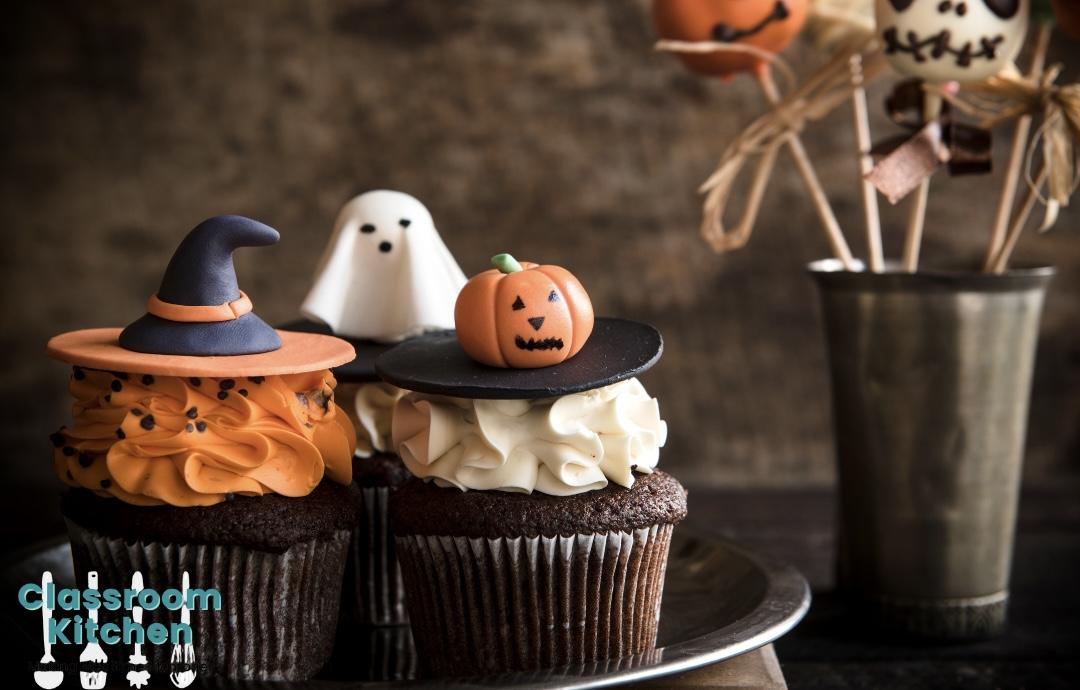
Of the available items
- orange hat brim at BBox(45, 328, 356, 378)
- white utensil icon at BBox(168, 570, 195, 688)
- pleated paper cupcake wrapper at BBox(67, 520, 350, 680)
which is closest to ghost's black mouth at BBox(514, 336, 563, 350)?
orange hat brim at BBox(45, 328, 356, 378)

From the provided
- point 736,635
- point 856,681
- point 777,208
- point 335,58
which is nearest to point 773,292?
point 777,208

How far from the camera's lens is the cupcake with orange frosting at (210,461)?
3.65 ft

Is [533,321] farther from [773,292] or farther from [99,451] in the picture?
[773,292]

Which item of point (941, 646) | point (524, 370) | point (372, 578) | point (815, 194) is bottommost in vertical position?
point (941, 646)

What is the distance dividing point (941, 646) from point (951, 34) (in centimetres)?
76

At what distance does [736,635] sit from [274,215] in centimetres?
174

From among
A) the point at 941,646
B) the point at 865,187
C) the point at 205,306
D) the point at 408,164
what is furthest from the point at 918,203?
the point at 408,164

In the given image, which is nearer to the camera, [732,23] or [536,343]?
[536,343]

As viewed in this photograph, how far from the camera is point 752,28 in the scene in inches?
59.9

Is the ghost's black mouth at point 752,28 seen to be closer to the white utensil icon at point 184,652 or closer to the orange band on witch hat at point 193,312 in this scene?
the orange band on witch hat at point 193,312

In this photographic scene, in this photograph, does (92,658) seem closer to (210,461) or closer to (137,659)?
(137,659)

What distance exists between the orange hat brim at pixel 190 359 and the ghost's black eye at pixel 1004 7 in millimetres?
851

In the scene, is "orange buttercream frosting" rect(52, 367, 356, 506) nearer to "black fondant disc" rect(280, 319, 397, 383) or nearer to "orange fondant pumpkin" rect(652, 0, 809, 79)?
"black fondant disc" rect(280, 319, 397, 383)

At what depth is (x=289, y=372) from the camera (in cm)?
109
